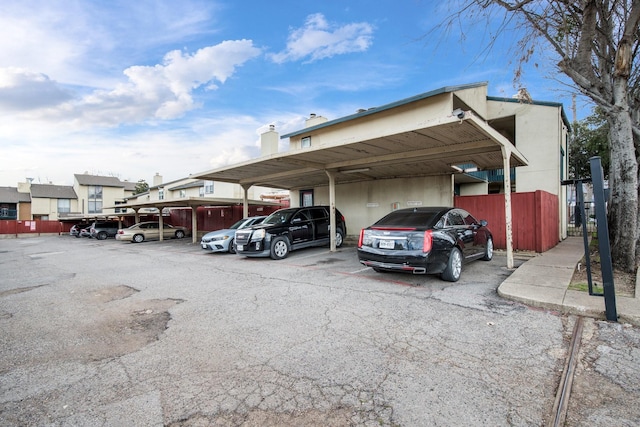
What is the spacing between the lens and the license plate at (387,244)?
20.9 ft

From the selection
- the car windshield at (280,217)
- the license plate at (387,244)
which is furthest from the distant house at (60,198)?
the license plate at (387,244)

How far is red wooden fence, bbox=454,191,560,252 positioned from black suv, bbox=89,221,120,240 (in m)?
29.4

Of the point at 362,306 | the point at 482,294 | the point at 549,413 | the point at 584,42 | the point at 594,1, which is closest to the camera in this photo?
the point at 549,413

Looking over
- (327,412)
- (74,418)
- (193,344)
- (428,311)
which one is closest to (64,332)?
(193,344)

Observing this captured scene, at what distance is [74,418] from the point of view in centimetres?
249

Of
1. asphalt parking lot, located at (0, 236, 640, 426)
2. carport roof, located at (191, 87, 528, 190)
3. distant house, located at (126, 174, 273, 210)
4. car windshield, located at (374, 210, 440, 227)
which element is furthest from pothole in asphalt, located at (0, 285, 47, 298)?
distant house, located at (126, 174, 273, 210)

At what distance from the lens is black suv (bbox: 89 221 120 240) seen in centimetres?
2778

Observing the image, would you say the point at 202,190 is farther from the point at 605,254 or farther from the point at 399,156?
the point at 605,254

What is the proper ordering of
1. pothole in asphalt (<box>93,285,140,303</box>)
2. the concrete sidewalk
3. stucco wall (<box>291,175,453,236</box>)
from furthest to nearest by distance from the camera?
stucco wall (<box>291,175,453,236</box>) < pothole in asphalt (<box>93,285,140,303</box>) < the concrete sidewalk

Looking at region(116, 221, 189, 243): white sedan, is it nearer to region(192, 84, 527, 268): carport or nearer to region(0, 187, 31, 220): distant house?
region(192, 84, 527, 268): carport

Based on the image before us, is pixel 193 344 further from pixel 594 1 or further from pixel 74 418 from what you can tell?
pixel 594 1

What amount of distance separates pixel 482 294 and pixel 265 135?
17542 millimetres

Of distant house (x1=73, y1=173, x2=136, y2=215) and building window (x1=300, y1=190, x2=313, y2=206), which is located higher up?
distant house (x1=73, y1=173, x2=136, y2=215)

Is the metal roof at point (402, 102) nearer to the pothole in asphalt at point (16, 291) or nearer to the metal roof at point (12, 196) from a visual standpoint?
the pothole in asphalt at point (16, 291)
